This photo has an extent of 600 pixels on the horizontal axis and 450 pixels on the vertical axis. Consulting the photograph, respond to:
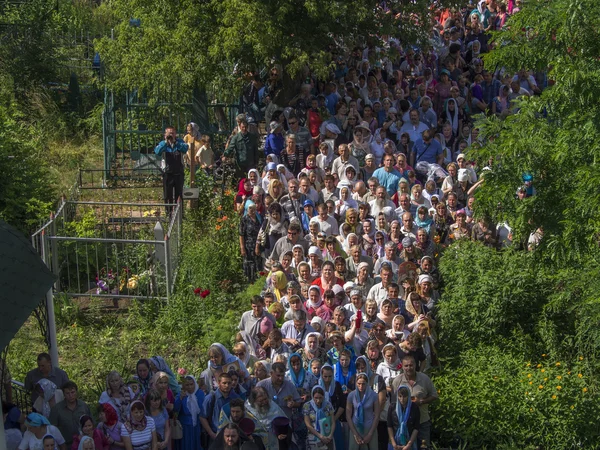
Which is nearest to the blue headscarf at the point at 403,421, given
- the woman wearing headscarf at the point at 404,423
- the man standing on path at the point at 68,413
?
the woman wearing headscarf at the point at 404,423

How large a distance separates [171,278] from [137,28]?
6252 millimetres

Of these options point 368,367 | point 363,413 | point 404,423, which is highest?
point 368,367

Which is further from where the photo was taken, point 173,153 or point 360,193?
point 173,153

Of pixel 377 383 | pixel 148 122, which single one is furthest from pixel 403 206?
pixel 148 122

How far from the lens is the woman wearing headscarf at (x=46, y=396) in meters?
9.99

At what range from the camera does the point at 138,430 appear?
9.59 metres

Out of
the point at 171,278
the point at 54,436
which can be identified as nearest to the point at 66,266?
the point at 171,278

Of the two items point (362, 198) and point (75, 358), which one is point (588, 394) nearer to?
point (362, 198)

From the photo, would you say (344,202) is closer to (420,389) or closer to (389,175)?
(389,175)

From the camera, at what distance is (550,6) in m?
11.2

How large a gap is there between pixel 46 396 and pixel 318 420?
2655mm

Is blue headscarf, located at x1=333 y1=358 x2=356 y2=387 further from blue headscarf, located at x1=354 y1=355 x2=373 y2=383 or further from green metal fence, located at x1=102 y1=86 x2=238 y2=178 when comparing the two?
green metal fence, located at x1=102 y1=86 x2=238 y2=178

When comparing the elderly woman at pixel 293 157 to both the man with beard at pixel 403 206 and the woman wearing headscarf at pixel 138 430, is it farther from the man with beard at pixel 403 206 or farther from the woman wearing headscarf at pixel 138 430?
the woman wearing headscarf at pixel 138 430

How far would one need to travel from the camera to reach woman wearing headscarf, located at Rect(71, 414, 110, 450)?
9383mm
